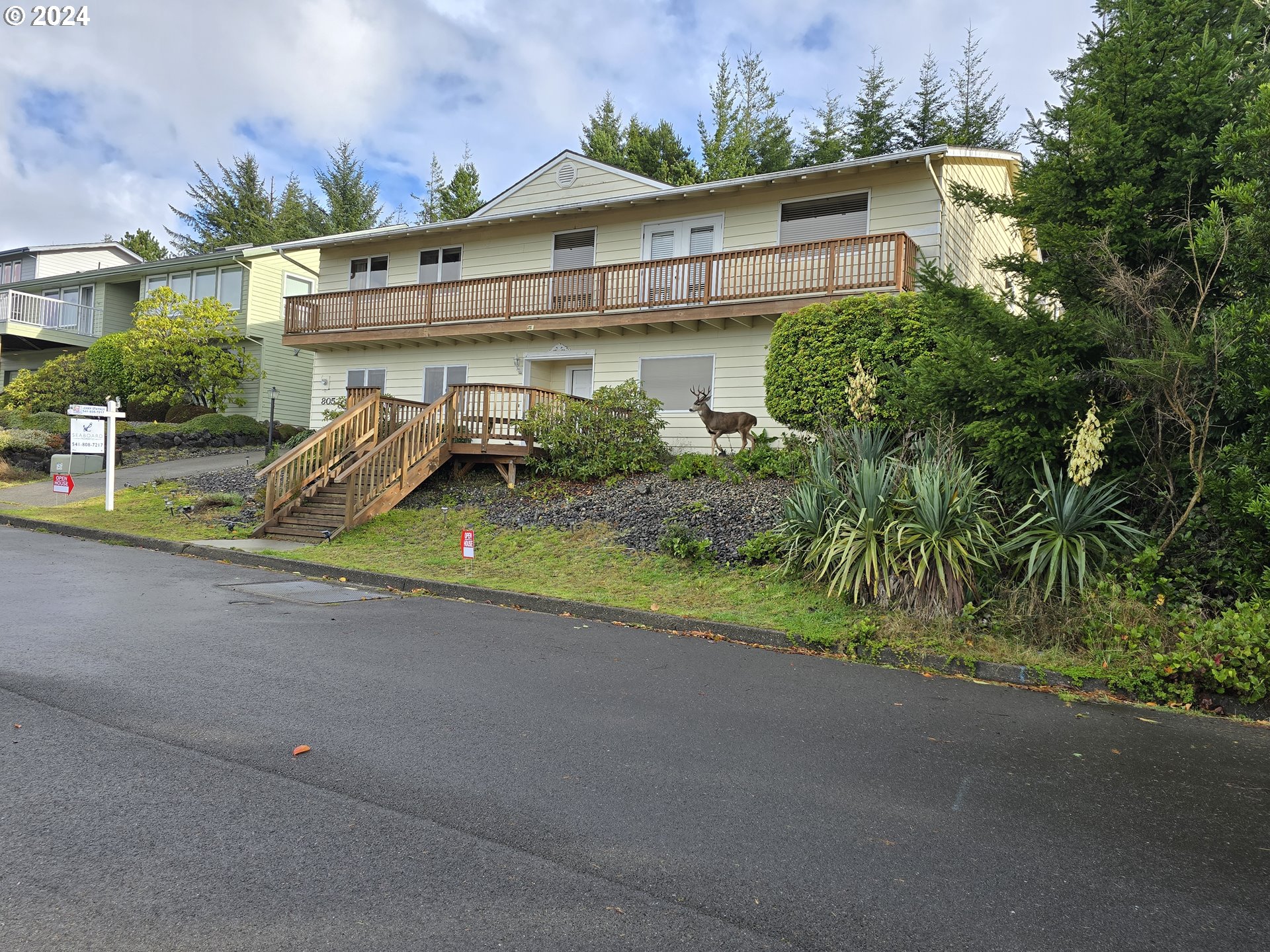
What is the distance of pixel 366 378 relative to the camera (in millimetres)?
23750

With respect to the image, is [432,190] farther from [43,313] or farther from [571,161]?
[571,161]

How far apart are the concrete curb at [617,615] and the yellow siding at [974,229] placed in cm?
1070

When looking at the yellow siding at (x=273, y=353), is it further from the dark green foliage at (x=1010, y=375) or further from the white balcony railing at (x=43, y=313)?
the dark green foliage at (x=1010, y=375)

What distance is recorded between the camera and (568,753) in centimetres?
459

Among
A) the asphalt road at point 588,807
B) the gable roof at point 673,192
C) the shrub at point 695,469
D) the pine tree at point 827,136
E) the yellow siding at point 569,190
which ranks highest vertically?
the pine tree at point 827,136

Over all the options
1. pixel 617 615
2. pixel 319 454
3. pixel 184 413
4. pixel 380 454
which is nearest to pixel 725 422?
pixel 380 454

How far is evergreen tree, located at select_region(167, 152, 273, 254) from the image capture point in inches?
1998

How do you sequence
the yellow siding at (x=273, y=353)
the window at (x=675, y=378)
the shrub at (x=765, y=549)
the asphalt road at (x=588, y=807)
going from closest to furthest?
the asphalt road at (x=588, y=807) < the shrub at (x=765, y=549) < the window at (x=675, y=378) < the yellow siding at (x=273, y=353)

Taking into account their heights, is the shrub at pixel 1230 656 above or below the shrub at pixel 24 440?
below

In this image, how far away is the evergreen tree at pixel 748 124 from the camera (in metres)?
33.4

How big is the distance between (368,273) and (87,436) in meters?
9.95

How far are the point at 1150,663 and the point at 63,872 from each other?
23.7ft

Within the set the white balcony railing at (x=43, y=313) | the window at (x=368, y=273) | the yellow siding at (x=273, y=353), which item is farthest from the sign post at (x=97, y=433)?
the white balcony railing at (x=43, y=313)

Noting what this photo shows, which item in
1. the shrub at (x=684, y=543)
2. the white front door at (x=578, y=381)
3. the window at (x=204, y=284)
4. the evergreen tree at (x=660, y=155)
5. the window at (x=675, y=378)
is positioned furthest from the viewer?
the evergreen tree at (x=660, y=155)
